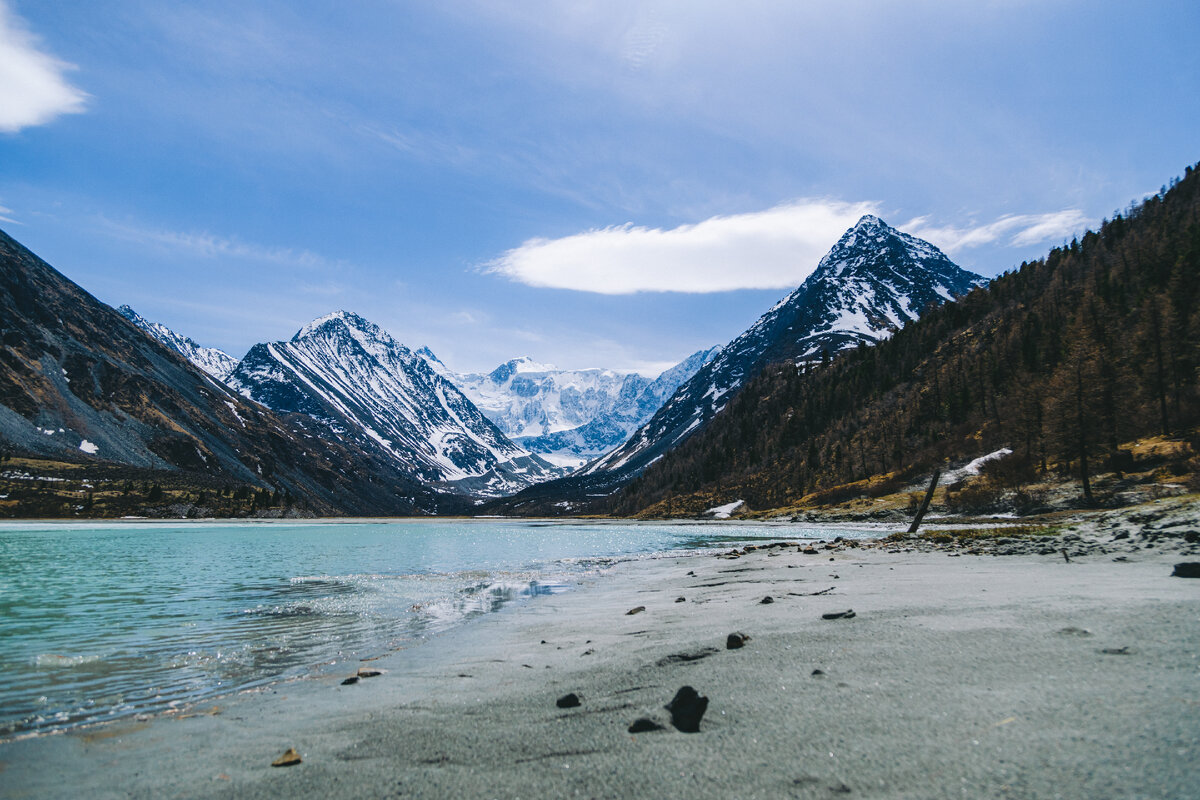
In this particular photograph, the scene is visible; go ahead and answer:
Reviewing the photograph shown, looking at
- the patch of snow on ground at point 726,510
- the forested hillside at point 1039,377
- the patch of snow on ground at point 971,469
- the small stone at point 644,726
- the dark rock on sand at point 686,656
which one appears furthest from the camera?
the patch of snow on ground at point 726,510

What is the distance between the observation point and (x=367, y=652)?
15219 millimetres

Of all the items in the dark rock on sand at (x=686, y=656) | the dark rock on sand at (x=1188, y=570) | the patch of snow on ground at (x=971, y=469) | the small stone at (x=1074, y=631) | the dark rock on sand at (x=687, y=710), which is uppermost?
the patch of snow on ground at (x=971, y=469)

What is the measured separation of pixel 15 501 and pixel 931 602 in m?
230

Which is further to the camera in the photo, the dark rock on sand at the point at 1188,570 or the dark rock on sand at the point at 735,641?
the dark rock on sand at the point at 1188,570

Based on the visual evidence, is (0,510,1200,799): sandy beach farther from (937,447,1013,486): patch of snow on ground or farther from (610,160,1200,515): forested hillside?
(937,447,1013,486): patch of snow on ground

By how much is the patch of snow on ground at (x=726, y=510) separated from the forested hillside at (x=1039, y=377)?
4.49 m

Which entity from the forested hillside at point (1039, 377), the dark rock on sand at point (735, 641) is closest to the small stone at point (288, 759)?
the dark rock on sand at point (735, 641)

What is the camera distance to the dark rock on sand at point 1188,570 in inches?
530

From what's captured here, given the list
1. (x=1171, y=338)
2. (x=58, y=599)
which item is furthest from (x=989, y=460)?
(x=58, y=599)

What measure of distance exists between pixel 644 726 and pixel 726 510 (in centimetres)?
15405

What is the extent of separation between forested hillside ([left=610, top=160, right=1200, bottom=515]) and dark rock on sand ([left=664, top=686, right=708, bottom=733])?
57.7m

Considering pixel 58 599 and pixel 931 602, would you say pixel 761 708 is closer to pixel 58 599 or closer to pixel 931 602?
pixel 931 602

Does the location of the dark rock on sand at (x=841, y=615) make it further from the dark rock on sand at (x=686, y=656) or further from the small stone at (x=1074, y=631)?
the small stone at (x=1074, y=631)

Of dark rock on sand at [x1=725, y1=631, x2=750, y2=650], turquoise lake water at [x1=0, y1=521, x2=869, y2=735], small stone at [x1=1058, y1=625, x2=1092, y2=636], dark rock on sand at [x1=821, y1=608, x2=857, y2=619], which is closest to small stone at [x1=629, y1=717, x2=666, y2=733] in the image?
dark rock on sand at [x1=725, y1=631, x2=750, y2=650]
